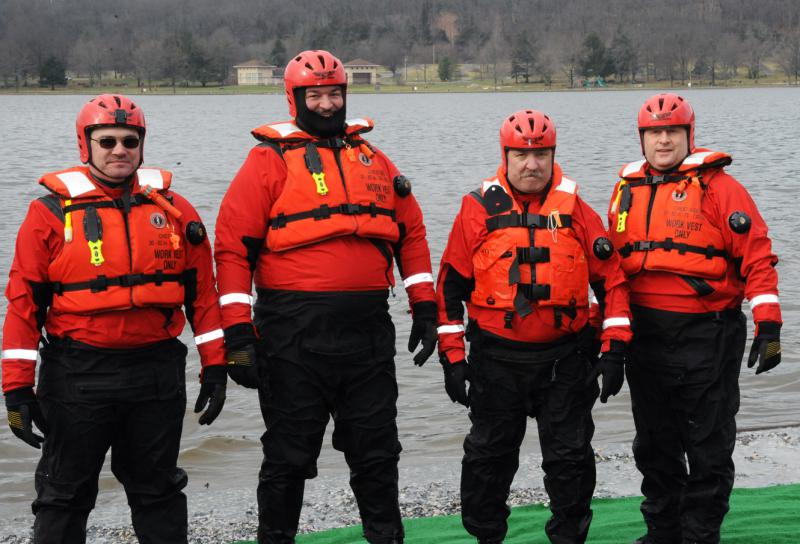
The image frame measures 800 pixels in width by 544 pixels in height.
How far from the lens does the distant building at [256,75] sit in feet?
426

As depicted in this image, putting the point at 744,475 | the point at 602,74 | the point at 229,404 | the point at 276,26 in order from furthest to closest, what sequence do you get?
the point at 276,26 < the point at 602,74 < the point at 229,404 < the point at 744,475

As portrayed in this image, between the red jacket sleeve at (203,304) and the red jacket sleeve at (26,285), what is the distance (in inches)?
22.3

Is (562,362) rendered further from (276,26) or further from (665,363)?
(276,26)

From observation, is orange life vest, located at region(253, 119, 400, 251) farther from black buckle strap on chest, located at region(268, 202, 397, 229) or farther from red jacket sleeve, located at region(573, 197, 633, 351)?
red jacket sleeve, located at region(573, 197, 633, 351)

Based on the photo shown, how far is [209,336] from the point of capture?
477 cm

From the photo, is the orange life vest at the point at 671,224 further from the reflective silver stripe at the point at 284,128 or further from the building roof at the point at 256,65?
the building roof at the point at 256,65

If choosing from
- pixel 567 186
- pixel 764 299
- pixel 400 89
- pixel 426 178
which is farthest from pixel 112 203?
pixel 400 89

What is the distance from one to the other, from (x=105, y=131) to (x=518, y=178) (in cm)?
189

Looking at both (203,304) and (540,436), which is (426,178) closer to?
(540,436)

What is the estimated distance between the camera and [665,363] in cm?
514

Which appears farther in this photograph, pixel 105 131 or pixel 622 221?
pixel 622 221

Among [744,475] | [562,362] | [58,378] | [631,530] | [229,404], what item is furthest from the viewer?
[229,404]

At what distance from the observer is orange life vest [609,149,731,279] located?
5.09 metres

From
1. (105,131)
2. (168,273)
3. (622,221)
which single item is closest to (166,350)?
(168,273)
